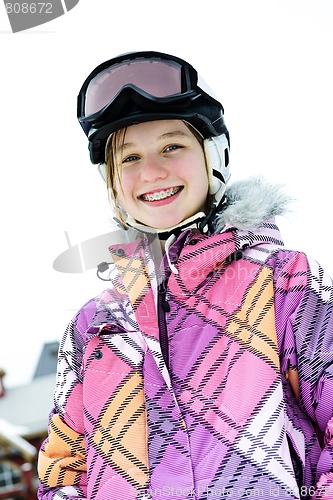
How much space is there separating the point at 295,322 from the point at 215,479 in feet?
1.21

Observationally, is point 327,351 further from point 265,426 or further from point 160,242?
point 160,242

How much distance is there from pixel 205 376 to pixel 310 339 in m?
0.25

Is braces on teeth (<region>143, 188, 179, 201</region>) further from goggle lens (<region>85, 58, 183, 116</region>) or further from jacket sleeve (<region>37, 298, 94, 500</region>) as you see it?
jacket sleeve (<region>37, 298, 94, 500</region>)

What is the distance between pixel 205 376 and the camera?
125 cm

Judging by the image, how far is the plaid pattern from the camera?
1.16 m

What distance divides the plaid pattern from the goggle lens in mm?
411

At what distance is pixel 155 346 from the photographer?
1.28m

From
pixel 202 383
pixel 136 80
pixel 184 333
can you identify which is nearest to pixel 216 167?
pixel 136 80

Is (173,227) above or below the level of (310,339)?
above

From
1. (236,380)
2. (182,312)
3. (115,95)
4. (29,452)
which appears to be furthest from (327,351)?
(29,452)

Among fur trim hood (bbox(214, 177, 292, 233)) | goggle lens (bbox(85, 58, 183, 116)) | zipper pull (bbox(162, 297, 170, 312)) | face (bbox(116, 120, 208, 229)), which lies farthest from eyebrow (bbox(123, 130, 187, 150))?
zipper pull (bbox(162, 297, 170, 312))

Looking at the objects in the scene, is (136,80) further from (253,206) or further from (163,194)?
(253,206)

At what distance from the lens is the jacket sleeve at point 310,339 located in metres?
1.15

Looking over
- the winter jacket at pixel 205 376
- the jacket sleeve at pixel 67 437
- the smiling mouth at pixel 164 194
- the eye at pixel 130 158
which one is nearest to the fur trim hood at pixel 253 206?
the winter jacket at pixel 205 376
